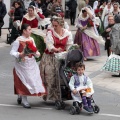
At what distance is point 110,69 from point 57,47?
4.03 metres

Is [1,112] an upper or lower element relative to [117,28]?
lower

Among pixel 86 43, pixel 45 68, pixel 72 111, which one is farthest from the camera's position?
pixel 86 43

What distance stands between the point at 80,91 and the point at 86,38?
24.4ft

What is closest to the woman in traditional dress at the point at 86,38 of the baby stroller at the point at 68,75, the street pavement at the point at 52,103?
the street pavement at the point at 52,103

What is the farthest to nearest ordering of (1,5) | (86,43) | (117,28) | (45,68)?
(1,5) → (86,43) → (117,28) → (45,68)

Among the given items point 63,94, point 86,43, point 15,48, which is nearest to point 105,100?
point 63,94

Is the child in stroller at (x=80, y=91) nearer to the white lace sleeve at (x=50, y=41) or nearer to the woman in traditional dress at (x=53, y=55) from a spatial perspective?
the woman in traditional dress at (x=53, y=55)

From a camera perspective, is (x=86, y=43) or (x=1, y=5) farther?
(x=1, y=5)

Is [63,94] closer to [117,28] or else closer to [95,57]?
[117,28]

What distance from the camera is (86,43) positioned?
666 inches

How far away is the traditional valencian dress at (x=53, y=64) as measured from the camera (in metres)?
10.1

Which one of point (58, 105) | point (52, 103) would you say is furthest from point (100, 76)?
point (58, 105)

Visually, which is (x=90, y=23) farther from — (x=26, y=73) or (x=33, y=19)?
(x=26, y=73)

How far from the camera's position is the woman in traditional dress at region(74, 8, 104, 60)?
16.6 metres
